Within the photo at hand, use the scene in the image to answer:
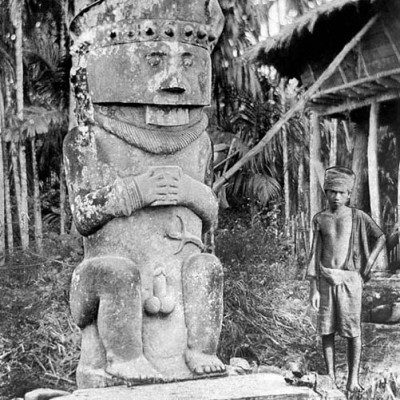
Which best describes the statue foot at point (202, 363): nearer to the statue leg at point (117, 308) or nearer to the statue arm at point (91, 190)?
the statue leg at point (117, 308)

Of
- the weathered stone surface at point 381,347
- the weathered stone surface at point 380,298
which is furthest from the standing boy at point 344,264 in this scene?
the weathered stone surface at point 380,298

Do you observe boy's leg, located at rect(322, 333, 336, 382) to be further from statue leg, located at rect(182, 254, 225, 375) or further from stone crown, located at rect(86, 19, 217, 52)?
stone crown, located at rect(86, 19, 217, 52)

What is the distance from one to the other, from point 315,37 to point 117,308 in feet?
20.7

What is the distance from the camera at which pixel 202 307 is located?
398 centimetres

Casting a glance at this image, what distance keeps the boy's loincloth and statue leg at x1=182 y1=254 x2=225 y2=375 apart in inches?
88.6

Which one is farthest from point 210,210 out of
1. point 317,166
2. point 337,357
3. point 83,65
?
point 317,166

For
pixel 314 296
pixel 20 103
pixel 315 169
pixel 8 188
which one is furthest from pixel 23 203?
pixel 314 296

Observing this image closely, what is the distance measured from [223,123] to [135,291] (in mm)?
8172

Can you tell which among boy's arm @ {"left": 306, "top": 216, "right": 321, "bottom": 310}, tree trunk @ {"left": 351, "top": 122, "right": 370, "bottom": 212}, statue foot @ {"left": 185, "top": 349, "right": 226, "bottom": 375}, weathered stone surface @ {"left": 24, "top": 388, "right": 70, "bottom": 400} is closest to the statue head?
statue foot @ {"left": 185, "top": 349, "right": 226, "bottom": 375}

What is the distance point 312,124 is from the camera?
991cm

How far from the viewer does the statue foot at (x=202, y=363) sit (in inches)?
151

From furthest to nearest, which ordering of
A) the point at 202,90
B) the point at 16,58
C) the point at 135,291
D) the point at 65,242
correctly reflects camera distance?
1. the point at 16,58
2. the point at 65,242
3. the point at 202,90
4. the point at 135,291

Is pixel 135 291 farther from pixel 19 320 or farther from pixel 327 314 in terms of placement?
pixel 19 320

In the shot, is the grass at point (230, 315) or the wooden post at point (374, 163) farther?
the wooden post at point (374, 163)
